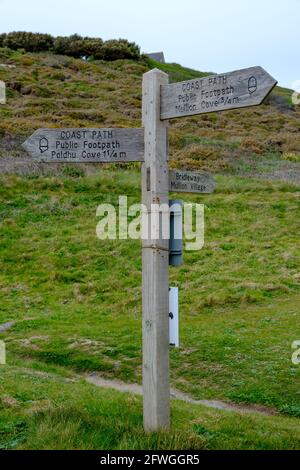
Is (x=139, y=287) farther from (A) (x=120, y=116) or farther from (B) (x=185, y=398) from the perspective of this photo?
(A) (x=120, y=116)

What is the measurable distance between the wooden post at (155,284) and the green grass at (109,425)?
0.32m

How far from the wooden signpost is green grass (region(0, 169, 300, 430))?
363 cm

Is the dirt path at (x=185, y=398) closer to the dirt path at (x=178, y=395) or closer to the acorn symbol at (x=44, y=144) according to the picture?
the dirt path at (x=178, y=395)

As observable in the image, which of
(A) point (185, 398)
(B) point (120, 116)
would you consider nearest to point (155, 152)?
(A) point (185, 398)

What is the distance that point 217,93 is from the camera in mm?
5664

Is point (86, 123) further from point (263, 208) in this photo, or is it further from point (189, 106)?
point (189, 106)

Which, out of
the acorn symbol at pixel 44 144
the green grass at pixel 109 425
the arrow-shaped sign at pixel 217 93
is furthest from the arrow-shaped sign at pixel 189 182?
the green grass at pixel 109 425

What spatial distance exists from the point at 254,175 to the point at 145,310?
22.0m

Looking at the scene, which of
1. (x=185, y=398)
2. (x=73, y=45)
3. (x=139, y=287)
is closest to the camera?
(x=185, y=398)

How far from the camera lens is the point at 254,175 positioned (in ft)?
88.6

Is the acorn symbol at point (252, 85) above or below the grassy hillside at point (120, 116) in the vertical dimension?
below

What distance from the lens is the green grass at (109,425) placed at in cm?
534

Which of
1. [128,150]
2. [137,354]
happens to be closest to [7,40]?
[137,354]

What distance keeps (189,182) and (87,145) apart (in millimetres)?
1118
